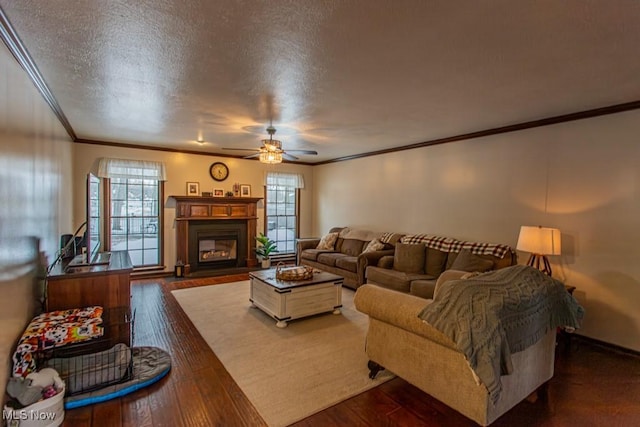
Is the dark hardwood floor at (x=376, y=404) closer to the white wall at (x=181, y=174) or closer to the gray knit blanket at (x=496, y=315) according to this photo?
the gray knit blanket at (x=496, y=315)

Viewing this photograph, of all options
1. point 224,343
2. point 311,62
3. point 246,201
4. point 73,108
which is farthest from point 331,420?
point 246,201

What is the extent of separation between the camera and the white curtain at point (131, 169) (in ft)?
19.1

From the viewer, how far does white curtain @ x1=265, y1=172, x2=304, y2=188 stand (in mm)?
7695

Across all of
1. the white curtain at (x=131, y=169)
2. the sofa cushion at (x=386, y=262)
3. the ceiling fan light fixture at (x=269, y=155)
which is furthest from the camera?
the white curtain at (x=131, y=169)

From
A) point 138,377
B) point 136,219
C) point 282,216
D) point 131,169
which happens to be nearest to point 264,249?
point 282,216

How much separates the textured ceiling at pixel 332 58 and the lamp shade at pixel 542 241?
4.40ft

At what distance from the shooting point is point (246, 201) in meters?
7.20

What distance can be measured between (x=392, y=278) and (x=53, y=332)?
3.75 metres

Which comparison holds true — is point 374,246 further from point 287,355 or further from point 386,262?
point 287,355

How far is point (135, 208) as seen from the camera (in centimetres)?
631

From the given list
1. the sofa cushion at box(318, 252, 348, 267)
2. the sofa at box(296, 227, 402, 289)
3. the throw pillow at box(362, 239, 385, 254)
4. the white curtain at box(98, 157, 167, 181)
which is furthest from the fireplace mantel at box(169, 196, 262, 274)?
the throw pillow at box(362, 239, 385, 254)

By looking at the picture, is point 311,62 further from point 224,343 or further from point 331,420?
point 224,343

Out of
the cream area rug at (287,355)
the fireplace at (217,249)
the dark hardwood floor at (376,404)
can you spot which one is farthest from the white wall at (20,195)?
the fireplace at (217,249)
